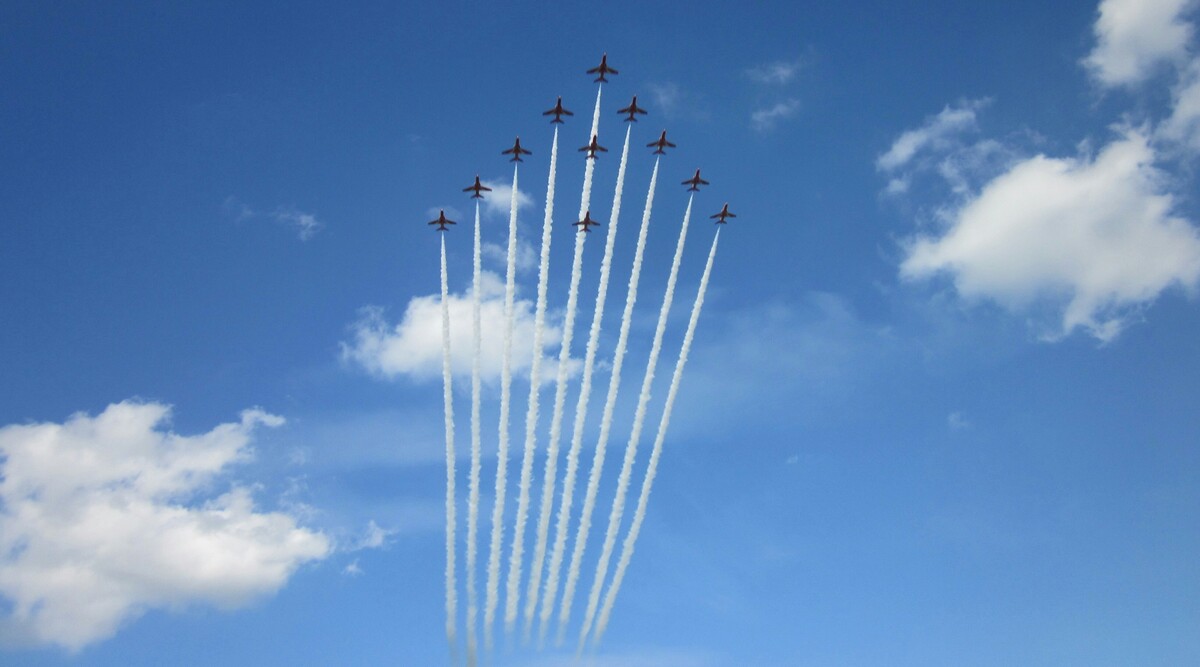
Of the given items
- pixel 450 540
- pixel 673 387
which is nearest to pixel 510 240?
pixel 673 387

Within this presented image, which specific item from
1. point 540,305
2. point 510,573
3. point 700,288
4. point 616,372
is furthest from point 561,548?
point 700,288

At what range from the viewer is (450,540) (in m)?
91.5

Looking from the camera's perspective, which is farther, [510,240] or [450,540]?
[510,240]

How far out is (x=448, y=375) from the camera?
318ft

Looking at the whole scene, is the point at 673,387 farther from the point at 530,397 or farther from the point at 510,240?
the point at 510,240

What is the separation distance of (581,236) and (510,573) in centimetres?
4004

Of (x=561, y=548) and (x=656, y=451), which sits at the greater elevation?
(x=656, y=451)

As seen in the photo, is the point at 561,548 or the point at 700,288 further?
→ the point at 700,288

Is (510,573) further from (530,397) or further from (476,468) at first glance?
(530,397)

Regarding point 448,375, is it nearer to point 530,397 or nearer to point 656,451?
point 530,397

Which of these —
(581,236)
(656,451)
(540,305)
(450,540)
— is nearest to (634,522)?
(656,451)

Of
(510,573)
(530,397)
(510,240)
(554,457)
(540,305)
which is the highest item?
(510,240)

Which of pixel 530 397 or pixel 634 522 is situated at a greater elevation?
pixel 530 397

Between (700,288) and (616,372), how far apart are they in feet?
48.2
